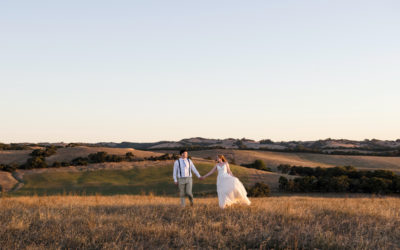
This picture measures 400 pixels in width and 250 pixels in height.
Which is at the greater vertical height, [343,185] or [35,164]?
[35,164]

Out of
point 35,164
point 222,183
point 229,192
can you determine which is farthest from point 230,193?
point 35,164

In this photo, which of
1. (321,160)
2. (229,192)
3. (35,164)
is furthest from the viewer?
(321,160)

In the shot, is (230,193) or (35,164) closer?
(230,193)

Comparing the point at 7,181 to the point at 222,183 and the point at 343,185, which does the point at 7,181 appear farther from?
the point at 343,185

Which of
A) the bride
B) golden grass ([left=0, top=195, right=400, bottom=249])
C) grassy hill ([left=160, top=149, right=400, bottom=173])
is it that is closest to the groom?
the bride

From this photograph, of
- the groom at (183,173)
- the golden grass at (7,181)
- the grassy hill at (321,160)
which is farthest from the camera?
the grassy hill at (321,160)

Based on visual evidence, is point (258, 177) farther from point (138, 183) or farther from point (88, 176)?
point (88, 176)

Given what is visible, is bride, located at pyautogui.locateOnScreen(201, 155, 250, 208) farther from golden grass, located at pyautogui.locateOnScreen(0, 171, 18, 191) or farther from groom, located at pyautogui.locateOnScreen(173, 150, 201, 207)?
golden grass, located at pyautogui.locateOnScreen(0, 171, 18, 191)

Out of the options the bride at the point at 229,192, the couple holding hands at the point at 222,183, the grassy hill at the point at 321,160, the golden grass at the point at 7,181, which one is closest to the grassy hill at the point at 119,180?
the golden grass at the point at 7,181

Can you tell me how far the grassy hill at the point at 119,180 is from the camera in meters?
39.8

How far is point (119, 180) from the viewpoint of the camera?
4600 centimetres

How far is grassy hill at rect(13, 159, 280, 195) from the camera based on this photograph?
1565 inches

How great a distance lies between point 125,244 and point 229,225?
2.97m

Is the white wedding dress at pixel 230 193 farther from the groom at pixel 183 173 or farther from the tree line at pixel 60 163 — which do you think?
the tree line at pixel 60 163
